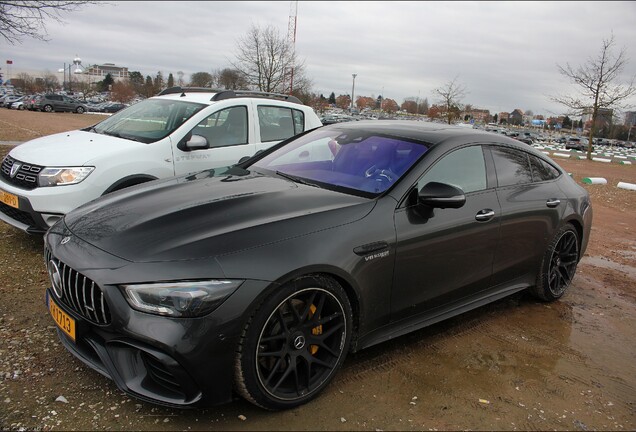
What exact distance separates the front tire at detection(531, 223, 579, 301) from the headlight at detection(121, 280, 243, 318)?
10.7 ft

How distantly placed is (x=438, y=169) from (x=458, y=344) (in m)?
1.33

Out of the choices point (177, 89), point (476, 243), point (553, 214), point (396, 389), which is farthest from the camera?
point (177, 89)

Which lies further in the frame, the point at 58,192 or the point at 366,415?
the point at 58,192

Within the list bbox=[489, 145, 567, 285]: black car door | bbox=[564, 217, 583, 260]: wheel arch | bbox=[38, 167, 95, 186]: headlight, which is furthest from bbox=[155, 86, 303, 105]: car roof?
bbox=[564, 217, 583, 260]: wheel arch

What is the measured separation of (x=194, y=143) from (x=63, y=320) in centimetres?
301

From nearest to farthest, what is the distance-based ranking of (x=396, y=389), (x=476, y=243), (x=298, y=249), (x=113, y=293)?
(x=113, y=293), (x=298, y=249), (x=396, y=389), (x=476, y=243)

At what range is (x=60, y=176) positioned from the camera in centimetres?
459

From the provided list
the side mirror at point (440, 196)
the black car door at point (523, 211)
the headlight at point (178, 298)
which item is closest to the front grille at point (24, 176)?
the headlight at point (178, 298)

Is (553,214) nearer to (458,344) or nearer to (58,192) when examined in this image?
(458,344)

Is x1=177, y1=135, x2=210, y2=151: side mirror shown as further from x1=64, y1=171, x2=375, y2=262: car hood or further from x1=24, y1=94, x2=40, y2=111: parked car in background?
x1=24, y1=94, x2=40, y2=111: parked car in background

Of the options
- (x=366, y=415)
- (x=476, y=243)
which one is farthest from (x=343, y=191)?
(x=366, y=415)

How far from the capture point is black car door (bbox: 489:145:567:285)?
3.91 m

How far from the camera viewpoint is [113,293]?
2.38m

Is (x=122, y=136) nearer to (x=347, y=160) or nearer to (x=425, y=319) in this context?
(x=347, y=160)
